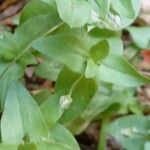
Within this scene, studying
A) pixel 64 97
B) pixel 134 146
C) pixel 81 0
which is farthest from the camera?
pixel 134 146

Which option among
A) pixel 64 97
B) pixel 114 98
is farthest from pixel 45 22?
pixel 114 98

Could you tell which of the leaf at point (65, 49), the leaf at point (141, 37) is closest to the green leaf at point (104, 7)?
Answer: the leaf at point (65, 49)

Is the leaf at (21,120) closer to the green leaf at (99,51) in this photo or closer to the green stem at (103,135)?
the green leaf at (99,51)

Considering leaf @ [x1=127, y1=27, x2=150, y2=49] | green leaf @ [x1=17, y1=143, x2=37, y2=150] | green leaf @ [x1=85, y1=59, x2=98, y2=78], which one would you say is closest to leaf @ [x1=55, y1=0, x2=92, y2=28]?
green leaf @ [x1=85, y1=59, x2=98, y2=78]

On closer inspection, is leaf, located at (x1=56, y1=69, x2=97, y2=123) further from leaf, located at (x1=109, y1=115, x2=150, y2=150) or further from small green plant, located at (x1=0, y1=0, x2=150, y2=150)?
leaf, located at (x1=109, y1=115, x2=150, y2=150)

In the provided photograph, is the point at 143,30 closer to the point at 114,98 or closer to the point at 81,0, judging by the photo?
the point at 114,98

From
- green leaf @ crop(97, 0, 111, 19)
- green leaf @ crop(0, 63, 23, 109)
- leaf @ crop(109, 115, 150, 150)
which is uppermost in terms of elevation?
green leaf @ crop(97, 0, 111, 19)

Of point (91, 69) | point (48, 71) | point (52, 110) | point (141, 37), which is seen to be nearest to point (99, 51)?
point (91, 69)
